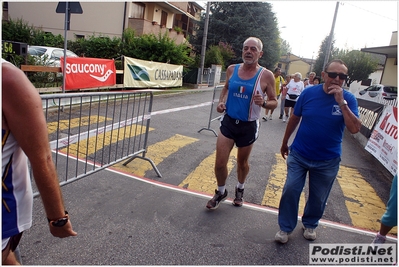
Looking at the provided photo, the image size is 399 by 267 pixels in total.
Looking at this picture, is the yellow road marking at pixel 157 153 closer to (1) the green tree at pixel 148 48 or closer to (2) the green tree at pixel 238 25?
(1) the green tree at pixel 148 48

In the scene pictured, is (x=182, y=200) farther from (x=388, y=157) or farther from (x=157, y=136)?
(x=388, y=157)

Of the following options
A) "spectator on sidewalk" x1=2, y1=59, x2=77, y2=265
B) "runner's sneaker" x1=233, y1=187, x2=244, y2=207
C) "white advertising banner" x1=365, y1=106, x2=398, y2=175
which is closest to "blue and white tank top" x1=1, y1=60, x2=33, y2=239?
"spectator on sidewalk" x1=2, y1=59, x2=77, y2=265

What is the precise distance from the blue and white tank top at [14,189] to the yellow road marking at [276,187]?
10.7 ft

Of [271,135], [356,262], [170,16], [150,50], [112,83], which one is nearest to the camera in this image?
[356,262]

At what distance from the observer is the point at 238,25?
33625mm

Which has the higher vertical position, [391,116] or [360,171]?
[391,116]

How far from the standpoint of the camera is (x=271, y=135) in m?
8.70

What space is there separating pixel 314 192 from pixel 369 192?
99.5 inches

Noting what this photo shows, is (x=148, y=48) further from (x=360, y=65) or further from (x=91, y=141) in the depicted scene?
(x=360, y=65)

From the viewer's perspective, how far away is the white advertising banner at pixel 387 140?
571 centimetres

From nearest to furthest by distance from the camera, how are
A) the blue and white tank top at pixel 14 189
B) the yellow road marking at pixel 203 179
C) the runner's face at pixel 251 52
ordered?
the blue and white tank top at pixel 14 189, the runner's face at pixel 251 52, the yellow road marking at pixel 203 179

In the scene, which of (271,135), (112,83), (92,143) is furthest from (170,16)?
(92,143)

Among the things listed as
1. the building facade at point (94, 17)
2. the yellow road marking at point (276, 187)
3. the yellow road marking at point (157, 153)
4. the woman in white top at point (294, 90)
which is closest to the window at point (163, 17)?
the building facade at point (94, 17)

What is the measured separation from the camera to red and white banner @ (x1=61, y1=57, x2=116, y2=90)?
9.38 m
